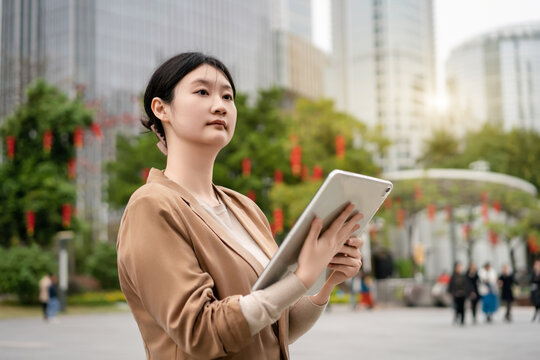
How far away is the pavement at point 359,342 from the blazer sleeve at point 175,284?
854 cm

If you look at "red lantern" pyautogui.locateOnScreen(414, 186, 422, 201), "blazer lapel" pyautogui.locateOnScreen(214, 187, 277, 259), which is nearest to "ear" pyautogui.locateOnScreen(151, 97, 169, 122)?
"blazer lapel" pyautogui.locateOnScreen(214, 187, 277, 259)

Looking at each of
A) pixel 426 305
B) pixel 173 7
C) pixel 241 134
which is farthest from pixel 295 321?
pixel 173 7

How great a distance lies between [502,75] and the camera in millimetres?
117000

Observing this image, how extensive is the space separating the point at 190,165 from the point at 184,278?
1.50 ft

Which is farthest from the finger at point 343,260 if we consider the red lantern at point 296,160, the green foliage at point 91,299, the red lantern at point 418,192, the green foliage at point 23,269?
the green foliage at point 91,299

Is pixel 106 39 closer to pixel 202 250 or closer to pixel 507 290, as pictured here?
pixel 507 290

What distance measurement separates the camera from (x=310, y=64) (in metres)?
110

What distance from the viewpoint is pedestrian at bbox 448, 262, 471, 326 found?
16625 millimetres

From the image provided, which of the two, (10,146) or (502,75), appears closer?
(10,146)

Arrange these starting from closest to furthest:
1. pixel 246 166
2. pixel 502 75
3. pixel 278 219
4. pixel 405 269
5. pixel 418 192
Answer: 1. pixel 418 192
2. pixel 246 166
3. pixel 278 219
4. pixel 405 269
5. pixel 502 75

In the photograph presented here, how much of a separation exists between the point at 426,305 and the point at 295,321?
25918 mm

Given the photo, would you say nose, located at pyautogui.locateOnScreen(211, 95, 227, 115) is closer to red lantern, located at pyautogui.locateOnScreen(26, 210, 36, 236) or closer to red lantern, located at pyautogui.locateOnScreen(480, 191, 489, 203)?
red lantern, located at pyautogui.locateOnScreen(26, 210, 36, 236)

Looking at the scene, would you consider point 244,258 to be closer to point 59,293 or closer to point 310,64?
point 59,293

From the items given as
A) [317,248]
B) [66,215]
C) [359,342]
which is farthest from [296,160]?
[317,248]
